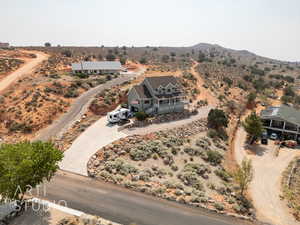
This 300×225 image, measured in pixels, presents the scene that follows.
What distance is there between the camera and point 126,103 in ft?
170

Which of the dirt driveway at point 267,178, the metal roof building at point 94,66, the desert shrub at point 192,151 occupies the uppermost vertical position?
the metal roof building at point 94,66

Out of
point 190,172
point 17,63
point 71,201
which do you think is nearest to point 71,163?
point 71,201

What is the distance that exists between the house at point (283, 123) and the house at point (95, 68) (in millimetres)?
49673

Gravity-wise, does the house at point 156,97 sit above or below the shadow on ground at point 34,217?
above

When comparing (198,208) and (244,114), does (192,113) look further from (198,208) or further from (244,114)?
(198,208)

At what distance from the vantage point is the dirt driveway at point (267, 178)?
84.9 feet

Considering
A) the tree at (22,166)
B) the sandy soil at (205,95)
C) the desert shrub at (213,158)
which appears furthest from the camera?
the sandy soil at (205,95)

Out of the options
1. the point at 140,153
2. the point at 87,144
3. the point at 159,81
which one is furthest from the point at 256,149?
the point at 87,144

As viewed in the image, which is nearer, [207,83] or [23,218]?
[23,218]

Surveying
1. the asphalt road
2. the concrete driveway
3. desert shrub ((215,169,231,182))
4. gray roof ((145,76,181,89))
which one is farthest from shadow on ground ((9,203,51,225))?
gray roof ((145,76,181,89))

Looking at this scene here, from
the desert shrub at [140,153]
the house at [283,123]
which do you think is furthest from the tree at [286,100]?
the desert shrub at [140,153]

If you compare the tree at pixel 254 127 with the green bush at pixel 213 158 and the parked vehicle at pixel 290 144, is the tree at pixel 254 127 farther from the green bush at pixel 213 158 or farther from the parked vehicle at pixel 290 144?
the green bush at pixel 213 158

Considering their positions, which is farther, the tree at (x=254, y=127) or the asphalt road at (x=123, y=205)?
the tree at (x=254, y=127)

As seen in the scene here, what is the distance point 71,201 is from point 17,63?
82.0 metres
